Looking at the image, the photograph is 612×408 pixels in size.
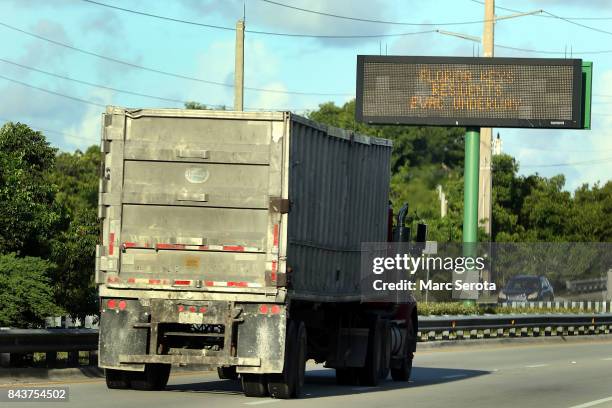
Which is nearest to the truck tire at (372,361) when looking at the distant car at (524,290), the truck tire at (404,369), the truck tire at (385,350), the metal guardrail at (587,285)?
the truck tire at (385,350)

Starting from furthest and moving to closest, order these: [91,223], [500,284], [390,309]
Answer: [500,284] < [91,223] < [390,309]

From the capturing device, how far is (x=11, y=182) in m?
27.4

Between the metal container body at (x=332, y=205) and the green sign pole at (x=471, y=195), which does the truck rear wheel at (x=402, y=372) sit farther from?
the green sign pole at (x=471, y=195)

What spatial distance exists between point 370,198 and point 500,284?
3617 cm

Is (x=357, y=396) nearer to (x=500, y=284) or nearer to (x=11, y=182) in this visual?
(x=11, y=182)

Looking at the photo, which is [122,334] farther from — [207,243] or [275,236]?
[275,236]

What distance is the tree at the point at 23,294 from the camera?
22.6 meters

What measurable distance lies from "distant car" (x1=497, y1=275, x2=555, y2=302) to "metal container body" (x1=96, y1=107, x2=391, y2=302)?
3769 centimetres

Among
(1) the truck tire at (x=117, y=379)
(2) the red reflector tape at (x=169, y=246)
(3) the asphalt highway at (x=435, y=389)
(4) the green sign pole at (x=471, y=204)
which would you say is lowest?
(3) the asphalt highway at (x=435, y=389)

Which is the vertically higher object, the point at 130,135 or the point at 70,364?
the point at 130,135

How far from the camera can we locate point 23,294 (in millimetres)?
22828

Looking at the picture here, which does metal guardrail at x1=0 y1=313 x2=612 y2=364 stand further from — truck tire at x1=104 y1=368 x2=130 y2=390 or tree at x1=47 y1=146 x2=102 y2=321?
tree at x1=47 y1=146 x2=102 y2=321

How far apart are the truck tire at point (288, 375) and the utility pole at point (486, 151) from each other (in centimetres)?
3237

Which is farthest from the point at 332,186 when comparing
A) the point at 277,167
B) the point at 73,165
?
the point at 73,165
